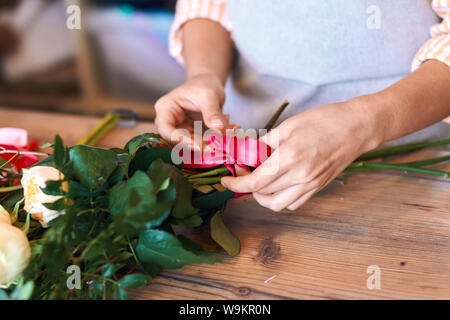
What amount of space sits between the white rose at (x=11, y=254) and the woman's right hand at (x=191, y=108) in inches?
9.1

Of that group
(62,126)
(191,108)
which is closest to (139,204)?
(191,108)

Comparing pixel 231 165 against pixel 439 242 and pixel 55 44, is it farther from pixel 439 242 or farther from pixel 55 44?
pixel 55 44

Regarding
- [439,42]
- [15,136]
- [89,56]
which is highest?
[89,56]

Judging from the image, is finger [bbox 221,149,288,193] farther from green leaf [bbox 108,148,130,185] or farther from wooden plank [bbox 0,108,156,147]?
wooden plank [bbox 0,108,156,147]

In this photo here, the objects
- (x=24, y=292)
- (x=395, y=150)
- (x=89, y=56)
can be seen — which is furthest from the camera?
(x=89, y=56)

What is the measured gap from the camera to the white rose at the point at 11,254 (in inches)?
15.5

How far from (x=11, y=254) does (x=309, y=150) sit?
1.02 ft

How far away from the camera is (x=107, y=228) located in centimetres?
43

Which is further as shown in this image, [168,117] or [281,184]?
[168,117]

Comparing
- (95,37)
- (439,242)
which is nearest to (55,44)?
(95,37)

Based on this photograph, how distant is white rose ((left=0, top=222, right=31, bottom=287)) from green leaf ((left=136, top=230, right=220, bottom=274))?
0.11 m

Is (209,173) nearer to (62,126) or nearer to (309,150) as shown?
(309,150)

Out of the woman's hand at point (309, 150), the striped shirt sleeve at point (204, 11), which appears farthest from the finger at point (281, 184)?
the striped shirt sleeve at point (204, 11)

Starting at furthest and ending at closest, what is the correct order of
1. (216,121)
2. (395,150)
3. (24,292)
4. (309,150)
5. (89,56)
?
(89,56)
(395,150)
(216,121)
(309,150)
(24,292)
